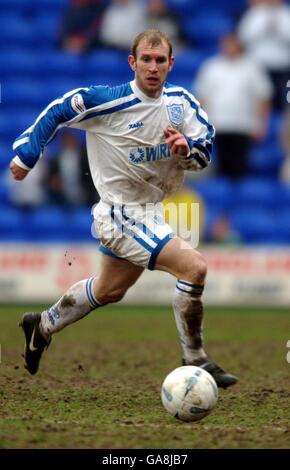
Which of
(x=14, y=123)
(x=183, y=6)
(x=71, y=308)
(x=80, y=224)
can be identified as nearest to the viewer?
(x=71, y=308)

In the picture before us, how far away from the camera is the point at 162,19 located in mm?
17719

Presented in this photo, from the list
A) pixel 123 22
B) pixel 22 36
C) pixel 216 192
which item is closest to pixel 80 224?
pixel 216 192

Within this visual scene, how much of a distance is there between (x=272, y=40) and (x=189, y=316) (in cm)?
1110

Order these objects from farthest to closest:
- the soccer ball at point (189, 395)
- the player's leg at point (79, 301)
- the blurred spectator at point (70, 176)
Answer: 1. the blurred spectator at point (70, 176)
2. the player's leg at point (79, 301)
3. the soccer ball at point (189, 395)

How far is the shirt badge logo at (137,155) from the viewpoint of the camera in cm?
757

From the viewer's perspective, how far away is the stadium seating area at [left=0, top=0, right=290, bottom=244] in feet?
54.7

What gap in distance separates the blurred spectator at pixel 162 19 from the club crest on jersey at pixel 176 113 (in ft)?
32.6

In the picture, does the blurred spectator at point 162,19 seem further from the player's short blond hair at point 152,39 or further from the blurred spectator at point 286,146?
the player's short blond hair at point 152,39

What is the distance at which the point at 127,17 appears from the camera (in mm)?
18000

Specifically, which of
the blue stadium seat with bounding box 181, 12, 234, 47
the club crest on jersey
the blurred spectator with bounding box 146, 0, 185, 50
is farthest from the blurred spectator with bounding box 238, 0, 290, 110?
the club crest on jersey

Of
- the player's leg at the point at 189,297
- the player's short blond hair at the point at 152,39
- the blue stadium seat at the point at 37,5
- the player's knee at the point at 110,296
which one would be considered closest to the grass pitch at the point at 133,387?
the player's leg at the point at 189,297

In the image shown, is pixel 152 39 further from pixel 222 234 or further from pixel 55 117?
pixel 222 234

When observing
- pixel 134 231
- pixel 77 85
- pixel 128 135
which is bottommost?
pixel 134 231

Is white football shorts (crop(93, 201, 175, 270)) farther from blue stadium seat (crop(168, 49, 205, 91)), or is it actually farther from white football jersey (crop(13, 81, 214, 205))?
blue stadium seat (crop(168, 49, 205, 91))
